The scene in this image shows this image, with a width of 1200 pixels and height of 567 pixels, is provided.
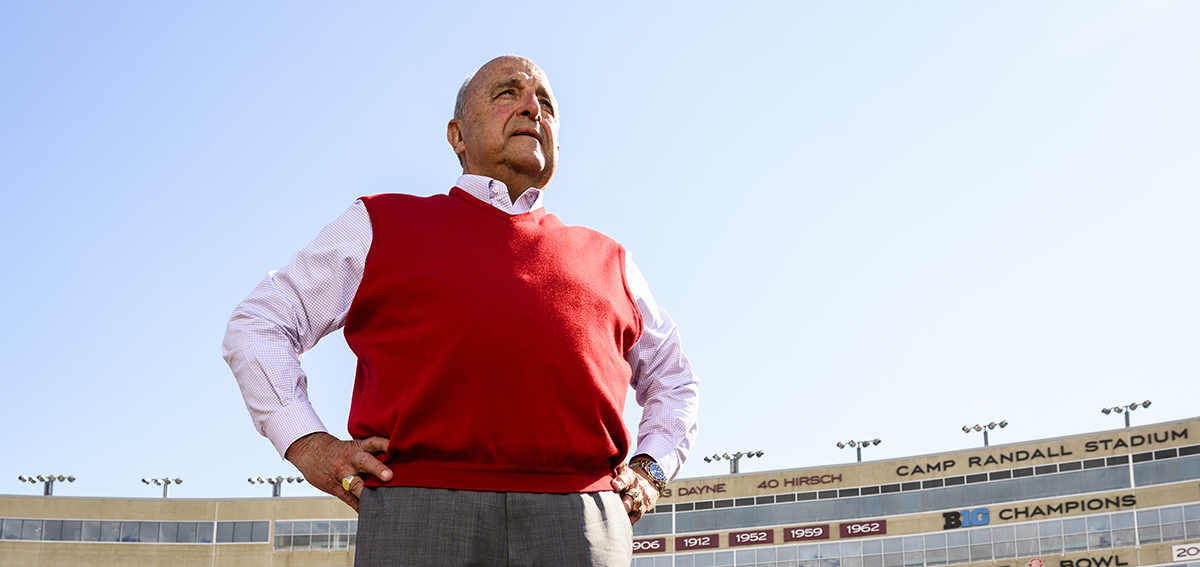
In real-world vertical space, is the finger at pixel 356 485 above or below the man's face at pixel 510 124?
below

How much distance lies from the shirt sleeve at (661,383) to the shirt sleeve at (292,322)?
2.69ft

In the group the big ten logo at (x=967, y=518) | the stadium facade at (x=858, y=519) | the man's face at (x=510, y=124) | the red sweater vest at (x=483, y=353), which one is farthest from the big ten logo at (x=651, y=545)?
the red sweater vest at (x=483, y=353)

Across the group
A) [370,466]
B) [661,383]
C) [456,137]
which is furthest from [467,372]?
[456,137]

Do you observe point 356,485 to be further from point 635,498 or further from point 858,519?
point 858,519

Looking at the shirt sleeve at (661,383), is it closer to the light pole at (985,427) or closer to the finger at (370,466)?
the finger at (370,466)

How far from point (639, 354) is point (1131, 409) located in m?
53.9

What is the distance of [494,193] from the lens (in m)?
3.16

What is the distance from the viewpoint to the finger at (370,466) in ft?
8.69

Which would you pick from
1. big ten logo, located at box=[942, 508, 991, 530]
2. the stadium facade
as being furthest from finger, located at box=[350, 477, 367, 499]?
big ten logo, located at box=[942, 508, 991, 530]

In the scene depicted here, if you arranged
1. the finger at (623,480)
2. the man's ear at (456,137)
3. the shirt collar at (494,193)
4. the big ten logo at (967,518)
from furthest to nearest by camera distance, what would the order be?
the big ten logo at (967,518) < the man's ear at (456,137) < the shirt collar at (494,193) < the finger at (623,480)

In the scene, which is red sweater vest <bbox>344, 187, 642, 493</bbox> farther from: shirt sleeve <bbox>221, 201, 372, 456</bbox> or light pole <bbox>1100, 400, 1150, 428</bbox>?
light pole <bbox>1100, 400, 1150, 428</bbox>

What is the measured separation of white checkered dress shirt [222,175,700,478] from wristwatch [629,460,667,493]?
0.04 meters

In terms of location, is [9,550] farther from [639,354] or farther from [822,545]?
[639,354]

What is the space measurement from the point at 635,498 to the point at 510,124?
113 centimetres
